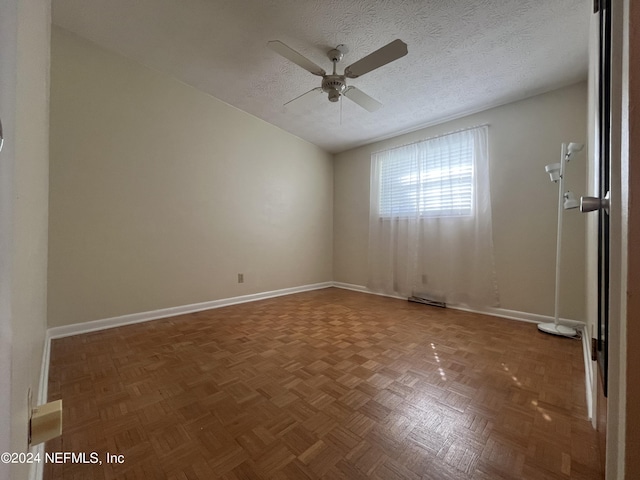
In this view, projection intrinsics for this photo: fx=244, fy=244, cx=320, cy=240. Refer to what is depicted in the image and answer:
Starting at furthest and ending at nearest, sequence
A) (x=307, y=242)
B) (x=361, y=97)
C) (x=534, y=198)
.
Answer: (x=307, y=242) < (x=534, y=198) < (x=361, y=97)

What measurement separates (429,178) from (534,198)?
1.19 meters

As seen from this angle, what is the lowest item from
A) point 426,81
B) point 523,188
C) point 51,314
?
point 51,314

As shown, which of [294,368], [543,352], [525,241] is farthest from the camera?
[525,241]

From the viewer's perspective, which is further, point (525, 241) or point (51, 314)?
point (525, 241)

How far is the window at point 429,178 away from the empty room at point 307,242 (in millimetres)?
35

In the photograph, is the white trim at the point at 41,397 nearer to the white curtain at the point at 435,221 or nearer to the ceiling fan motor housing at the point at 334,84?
the ceiling fan motor housing at the point at 334,84

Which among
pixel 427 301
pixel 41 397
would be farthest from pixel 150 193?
pixel 427 301

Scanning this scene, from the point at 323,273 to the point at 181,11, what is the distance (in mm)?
3794

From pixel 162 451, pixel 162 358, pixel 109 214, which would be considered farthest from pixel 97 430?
pixel 109 214

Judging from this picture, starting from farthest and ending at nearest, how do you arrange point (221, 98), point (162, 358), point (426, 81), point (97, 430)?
point (221, 98), point (426, 81), point (162, 358), point (97, 430)

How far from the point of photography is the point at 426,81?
2.58 m

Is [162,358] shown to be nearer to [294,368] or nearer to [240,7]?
[294,368]

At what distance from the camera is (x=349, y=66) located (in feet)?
6.46

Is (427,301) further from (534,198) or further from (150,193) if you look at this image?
(150,193)
